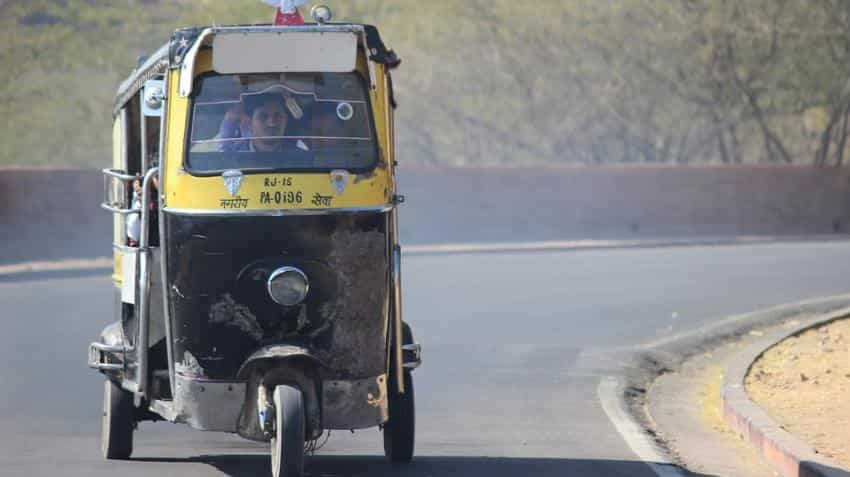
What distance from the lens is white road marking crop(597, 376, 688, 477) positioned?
9.10 meters

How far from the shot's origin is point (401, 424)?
8.99m

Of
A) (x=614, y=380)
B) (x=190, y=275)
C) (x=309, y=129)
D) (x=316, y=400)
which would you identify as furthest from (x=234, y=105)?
(x=614, y=380)

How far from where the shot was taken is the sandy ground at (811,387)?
32.2 feet

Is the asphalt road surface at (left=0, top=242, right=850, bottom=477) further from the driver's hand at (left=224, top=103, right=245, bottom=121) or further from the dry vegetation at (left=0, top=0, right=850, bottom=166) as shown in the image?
the dry vegetation at (left=0, top=0, right=850, bottom=166)

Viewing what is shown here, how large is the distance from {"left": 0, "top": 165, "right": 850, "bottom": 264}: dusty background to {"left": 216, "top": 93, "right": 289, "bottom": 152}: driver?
24.9 metres

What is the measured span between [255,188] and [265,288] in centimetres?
51

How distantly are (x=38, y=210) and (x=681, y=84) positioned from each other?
72.7ft

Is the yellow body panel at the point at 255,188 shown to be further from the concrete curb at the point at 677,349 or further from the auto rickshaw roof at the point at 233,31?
the concrete curb at the point at 677,349

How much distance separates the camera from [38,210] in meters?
28.8

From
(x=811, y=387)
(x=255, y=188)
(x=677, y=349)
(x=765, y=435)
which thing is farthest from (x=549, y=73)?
(x=255, y=188)

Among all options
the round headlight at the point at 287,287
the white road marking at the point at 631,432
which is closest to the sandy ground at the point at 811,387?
the white road marking at the point at 631,432

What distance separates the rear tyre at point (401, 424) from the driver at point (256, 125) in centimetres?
157

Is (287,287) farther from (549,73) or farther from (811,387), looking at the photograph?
(549,73)

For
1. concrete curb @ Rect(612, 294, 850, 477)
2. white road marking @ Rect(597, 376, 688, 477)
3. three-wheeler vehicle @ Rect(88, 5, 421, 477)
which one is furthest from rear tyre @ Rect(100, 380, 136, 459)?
concrete curb @ Rect(612, 294, 850, 477)
